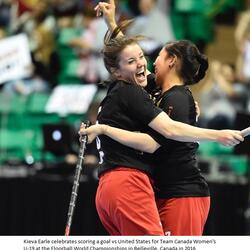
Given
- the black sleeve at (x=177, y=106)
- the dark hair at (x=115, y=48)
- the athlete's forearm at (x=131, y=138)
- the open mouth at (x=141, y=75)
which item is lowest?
the athlete's forearm at (x=131, y=138)

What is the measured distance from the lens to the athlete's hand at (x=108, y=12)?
5.23 m

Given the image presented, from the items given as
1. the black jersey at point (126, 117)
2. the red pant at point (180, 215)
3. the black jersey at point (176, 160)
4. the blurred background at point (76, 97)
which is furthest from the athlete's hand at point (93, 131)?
the blurred background at point (76, 97)

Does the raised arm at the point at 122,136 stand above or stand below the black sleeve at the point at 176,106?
below

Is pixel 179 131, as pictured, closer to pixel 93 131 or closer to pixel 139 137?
pixel 139 137

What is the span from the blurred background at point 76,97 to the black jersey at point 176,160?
3.08 m

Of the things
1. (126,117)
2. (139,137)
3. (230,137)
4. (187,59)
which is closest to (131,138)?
(139,137)

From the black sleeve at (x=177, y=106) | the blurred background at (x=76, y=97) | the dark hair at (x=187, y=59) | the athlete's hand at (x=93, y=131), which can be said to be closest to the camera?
the athlete's hand at (x=93, y=131)

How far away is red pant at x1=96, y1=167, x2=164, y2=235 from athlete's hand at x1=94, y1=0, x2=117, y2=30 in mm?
1046

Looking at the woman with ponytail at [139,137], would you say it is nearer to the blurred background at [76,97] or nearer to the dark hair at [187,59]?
the dark hair at [187,59]

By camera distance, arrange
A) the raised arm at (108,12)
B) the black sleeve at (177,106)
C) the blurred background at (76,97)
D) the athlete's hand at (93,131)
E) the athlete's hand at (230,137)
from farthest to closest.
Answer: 1. the blurred background at (76,97)
2. the raised arm at (108,12)
3. the black sleeve at (177,106)
4. the athlete's hand at (93,131)
5. the athlete's hand at (230,137)

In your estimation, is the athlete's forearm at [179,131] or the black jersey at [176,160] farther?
the black jersey at [176,160]

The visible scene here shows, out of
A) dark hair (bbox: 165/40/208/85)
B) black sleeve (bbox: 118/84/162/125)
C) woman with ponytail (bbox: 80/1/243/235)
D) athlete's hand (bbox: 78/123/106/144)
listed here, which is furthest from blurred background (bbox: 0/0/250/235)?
athlete's hand (bbox: 78/123/106/144)

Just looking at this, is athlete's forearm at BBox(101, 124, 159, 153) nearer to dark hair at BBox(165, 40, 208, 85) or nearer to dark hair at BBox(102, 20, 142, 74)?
dark hair at BBox(102, 20, 142, 74)

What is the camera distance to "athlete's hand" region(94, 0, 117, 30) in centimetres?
523
